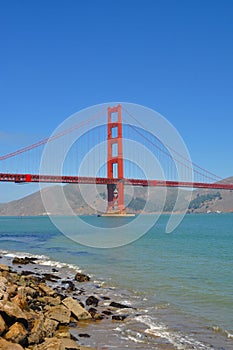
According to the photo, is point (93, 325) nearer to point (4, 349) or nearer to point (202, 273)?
point (4, 349)

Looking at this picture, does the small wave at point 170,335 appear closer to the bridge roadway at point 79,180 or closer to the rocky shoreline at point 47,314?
the rocky shoreline at point 47,314

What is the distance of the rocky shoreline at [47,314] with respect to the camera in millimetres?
7043

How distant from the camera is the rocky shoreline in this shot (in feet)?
23.1

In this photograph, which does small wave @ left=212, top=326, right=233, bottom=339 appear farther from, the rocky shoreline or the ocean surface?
the rocky shoreline

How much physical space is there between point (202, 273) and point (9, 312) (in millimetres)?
11546

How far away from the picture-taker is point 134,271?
1772 centimetres

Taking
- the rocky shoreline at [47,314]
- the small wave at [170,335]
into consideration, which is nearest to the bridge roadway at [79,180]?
the rocky shoreline at [47,314]

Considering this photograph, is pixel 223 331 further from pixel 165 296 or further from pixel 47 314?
pixel 47 314

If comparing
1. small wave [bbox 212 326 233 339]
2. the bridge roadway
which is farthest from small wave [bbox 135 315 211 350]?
the bridge roadway

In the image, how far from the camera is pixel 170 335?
8805 mm

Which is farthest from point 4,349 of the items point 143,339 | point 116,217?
point 116,217

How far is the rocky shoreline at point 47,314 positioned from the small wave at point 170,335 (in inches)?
26.0

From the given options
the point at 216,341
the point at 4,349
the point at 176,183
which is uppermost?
the point at 176,183

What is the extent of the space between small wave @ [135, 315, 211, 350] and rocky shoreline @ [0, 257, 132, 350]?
0.66m
